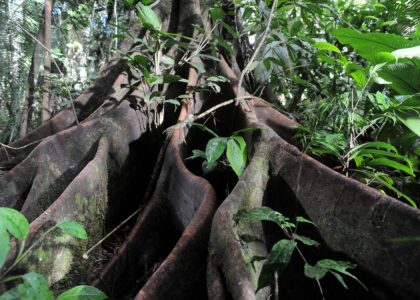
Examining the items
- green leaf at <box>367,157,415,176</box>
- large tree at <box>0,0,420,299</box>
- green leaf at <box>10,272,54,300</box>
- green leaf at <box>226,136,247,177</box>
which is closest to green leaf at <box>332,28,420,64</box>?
green leaf at <box>367,157,415,176</box>

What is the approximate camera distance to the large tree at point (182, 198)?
158 centimetres

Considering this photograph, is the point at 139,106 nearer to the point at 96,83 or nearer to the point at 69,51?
the point at 96,83

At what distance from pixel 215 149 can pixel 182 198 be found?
478 millimetres

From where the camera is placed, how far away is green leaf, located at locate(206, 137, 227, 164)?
78.7 inches

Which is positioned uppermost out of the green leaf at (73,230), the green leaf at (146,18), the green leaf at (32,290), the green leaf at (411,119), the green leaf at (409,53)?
the green leaf at (146,18)

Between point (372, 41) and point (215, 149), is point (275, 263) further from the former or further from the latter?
point (372, 41)

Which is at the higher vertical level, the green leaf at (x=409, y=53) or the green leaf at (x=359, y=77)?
the green leaf at (x=409, y=53)

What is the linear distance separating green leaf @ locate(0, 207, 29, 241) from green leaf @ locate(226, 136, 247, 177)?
43.0 inches

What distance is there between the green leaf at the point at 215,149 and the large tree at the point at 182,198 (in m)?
0.10

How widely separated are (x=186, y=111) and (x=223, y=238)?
64.4 inches

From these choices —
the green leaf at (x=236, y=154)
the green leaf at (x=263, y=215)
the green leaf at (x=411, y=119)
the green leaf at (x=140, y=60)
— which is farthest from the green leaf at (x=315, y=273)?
the green leaf at (x=140, y=60)

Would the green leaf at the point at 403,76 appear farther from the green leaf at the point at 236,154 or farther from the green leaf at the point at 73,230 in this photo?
the green leaf at the point at 73,230

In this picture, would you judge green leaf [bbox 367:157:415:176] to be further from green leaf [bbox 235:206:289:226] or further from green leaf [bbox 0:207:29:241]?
green leaf [bbox 0:207:29:241]

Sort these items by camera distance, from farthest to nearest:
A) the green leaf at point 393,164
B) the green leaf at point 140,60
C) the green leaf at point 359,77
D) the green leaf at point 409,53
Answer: the green leaf at point 140,60
the green leaf at point 359,77
the green leaf at point 393,164
the green leaf at point 409,53
